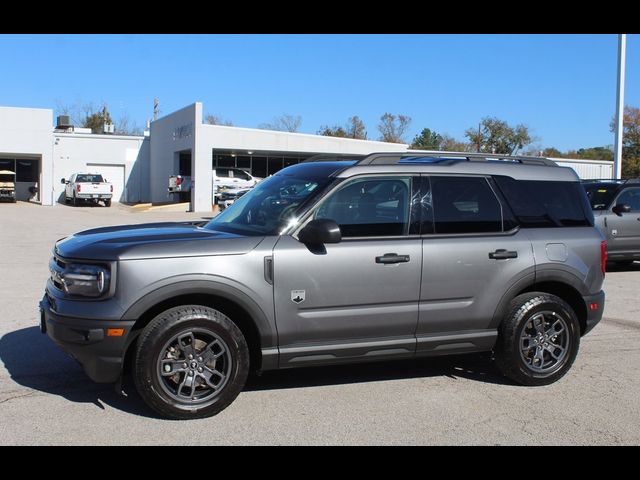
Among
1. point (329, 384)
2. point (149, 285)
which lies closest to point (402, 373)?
point (329, 384)

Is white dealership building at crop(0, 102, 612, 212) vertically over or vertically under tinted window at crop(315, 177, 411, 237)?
over

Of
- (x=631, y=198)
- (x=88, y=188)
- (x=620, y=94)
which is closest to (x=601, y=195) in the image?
(x=631, y=198)

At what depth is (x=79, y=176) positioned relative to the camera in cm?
3803

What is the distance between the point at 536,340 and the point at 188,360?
300 centimetres

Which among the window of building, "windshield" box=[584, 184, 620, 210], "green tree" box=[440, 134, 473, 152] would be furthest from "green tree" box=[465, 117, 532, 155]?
"windshield" box=[584, 184, 620, 210]

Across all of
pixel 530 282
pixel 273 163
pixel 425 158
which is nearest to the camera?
pixel 530 282

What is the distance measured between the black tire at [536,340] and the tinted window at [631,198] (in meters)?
7.83

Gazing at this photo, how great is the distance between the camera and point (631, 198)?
12.5m

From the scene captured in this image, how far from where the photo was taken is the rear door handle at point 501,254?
5293 mm

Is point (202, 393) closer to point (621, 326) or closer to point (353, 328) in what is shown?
point (353, 328)

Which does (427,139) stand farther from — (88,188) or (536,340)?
(536,340)

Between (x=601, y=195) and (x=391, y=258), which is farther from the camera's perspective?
(x=601, y=195)

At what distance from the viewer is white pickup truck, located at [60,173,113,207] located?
37.0m

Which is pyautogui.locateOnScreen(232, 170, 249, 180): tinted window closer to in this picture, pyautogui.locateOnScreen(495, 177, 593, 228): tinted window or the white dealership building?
the white dealership building
